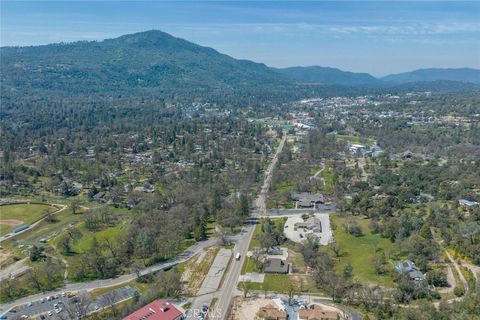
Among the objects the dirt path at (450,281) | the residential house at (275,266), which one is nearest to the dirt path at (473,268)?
the dirt path at (450,281)

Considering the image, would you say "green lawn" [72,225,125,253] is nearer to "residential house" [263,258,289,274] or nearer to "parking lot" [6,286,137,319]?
"parking lot" [6,286,137,319]

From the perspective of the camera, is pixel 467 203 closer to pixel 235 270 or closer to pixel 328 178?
pixel 328 178

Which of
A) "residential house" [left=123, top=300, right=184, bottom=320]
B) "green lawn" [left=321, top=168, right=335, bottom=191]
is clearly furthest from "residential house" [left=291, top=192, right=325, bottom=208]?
"residential house" [left=123, top=300, right=184, bottom=320]

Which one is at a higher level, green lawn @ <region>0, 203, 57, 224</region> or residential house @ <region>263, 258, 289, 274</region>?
residential house @ <region>263, 258, 289, 274</region>

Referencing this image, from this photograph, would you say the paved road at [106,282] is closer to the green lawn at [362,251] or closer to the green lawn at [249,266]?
the green lawn at [249,266]

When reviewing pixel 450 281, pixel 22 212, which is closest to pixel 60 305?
pixel 22 212

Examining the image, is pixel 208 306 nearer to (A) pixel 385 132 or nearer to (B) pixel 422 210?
(B) pixel 422 210

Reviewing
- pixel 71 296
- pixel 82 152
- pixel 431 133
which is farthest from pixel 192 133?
pixel 71 296
